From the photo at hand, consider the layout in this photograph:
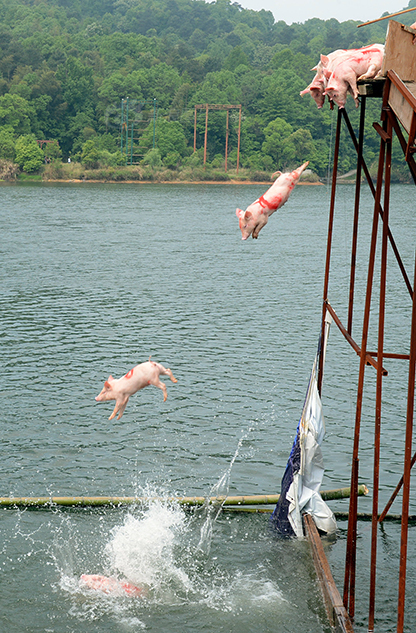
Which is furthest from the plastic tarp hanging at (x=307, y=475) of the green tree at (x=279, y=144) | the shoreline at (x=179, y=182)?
the shoreline at (x=179, y=182)

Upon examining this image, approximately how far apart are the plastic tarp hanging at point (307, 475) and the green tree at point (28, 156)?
452ft

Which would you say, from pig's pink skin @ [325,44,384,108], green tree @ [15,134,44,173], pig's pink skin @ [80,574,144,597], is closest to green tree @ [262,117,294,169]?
green tree @ [15,134,44,173]

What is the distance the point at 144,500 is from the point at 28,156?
137m

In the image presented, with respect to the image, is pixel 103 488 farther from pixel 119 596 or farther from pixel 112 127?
pixel 112 127

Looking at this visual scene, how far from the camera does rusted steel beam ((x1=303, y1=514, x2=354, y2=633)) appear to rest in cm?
1116

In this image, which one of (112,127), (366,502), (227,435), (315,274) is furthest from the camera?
(112,127)

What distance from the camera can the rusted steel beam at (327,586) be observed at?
36.6ft

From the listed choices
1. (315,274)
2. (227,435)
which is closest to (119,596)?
(227,435)

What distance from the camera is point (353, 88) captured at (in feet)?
31.7

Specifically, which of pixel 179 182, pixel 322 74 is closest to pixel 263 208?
pixel 322 74

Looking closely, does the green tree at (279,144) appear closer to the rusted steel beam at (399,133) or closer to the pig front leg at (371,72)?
the pig front leg at (371,72)

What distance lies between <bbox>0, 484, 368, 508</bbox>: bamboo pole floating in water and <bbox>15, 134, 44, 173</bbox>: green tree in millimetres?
134822

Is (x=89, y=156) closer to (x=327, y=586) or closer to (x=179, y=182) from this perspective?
(x=179, y=182)

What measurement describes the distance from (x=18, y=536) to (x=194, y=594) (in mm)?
4025
